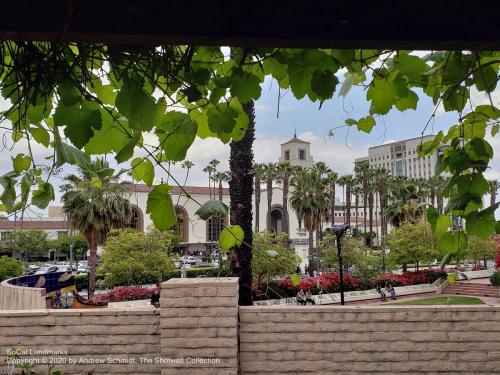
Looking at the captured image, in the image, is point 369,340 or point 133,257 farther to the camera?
point 133,257

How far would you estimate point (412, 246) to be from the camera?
26.5 meters

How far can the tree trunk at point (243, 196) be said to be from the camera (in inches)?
287

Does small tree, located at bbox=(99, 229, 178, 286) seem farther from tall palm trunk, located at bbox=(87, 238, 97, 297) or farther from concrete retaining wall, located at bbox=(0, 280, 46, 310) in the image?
concrete retaining wall, located at bbox=(0, 280, 46, 310)

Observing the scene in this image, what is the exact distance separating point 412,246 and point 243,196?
69.4 feet

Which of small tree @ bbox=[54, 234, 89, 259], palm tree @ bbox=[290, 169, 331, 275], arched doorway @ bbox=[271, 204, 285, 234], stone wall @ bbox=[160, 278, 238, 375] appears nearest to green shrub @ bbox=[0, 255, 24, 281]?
palm tree @ bbox=[290, 169, 331, 275]

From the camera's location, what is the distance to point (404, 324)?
3699 mm

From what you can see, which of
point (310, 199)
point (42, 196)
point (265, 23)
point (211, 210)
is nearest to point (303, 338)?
point (211, 210)

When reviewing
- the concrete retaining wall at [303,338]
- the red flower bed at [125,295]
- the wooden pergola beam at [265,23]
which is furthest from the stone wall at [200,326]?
the red flower bed at [125,295]

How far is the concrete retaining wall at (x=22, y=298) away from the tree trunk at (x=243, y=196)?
3635 millimetres

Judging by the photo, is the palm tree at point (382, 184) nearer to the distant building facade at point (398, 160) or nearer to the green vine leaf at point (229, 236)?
the distant building facade at point (398, 160)

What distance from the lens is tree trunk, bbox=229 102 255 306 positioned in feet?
23.9

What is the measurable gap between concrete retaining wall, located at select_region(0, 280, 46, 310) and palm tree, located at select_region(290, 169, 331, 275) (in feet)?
89.3

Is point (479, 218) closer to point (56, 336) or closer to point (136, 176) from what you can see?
point (136, 176)

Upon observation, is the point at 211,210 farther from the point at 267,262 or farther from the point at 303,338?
the point at 267,262
